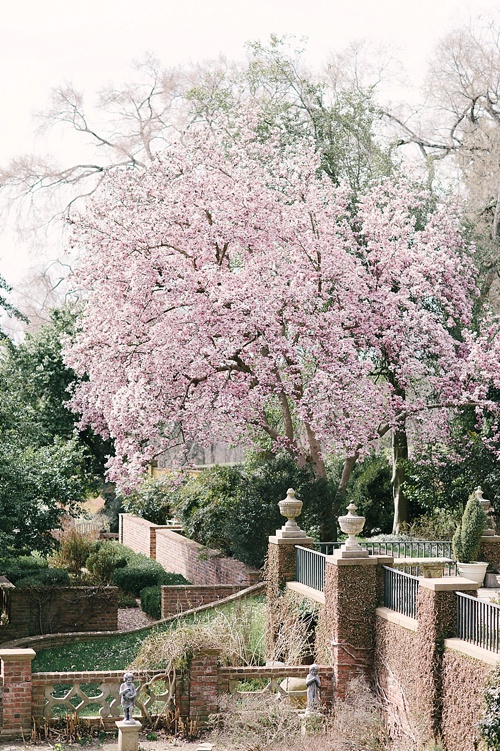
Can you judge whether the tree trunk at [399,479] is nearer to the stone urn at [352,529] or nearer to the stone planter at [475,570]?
the stone planter at [475,570]

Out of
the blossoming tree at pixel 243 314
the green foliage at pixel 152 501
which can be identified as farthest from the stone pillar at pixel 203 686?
the green foliage at pixel 152 501

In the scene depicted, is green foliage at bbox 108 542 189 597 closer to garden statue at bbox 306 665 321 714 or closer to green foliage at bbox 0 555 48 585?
green foliage at bbox 0 555 48 585

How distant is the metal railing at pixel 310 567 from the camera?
17281mm

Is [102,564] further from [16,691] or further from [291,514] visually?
[16,691]

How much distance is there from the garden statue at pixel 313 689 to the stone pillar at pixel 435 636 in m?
1.73

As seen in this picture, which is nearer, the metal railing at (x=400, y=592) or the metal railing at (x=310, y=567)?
the metal railing at (x=400, y=592)

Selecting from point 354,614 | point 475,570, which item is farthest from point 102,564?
point 354,614

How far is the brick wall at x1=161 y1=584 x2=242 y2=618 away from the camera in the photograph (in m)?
21.4

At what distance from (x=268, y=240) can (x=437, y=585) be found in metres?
11.8

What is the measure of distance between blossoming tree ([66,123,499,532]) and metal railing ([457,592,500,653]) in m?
9.11

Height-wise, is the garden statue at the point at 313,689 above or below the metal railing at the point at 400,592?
below

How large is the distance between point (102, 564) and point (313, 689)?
37.0 feet

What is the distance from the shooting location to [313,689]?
1458 centimetres

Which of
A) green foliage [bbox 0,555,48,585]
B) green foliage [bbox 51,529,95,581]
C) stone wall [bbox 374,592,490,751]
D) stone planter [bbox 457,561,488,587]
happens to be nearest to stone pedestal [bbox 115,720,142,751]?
stone wall [bbox 374,592,490,751]
